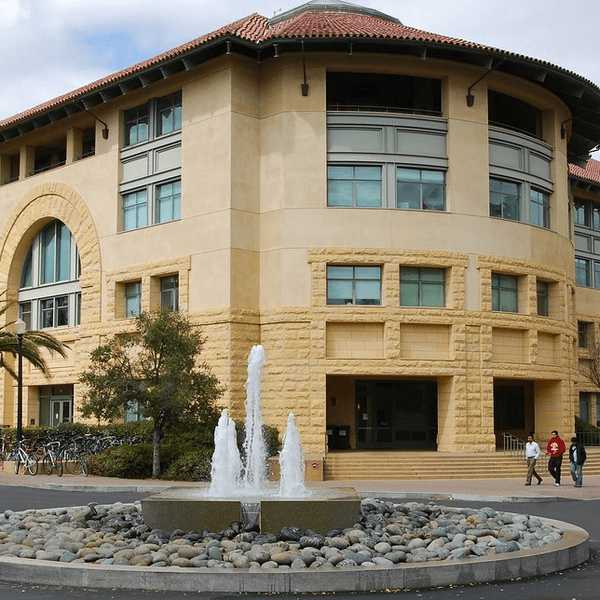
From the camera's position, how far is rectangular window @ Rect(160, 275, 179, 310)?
3700 cm

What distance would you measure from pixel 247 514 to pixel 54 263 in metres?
34.1

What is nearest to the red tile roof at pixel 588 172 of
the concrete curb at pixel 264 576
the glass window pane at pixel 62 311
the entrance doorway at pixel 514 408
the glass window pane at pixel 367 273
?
the entrance doorway at pixel 514 408

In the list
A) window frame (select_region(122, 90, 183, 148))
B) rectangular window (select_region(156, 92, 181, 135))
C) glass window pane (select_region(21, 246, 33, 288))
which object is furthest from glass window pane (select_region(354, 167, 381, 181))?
glass window pane (select_region(21, 246, 33, 288))

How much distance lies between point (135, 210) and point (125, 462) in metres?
13.2

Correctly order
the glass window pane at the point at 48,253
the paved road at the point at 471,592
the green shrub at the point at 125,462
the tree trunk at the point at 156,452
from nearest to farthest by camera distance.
Result: 1. the paved road at the point at 471,592
2. the tree trunk at the point at 156,452
3. the green shrub at the point at 125,462
4. the glass window pane at the point at 48,253

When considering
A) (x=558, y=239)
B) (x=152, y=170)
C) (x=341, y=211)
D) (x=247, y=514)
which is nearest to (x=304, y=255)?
(x=341, y=211)

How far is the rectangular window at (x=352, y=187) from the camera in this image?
35.0 metres

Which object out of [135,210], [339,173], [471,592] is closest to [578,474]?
[339,173]

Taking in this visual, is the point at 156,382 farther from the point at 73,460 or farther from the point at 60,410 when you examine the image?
the point at 60,410

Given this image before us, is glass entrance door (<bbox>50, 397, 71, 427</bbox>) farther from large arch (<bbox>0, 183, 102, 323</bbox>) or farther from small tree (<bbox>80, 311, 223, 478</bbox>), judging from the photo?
small tree (<bbox>80, 311, 223, 478</bbox>)

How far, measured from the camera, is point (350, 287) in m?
34.6

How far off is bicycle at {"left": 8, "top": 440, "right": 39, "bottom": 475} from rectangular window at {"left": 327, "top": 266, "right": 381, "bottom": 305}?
38.9ft

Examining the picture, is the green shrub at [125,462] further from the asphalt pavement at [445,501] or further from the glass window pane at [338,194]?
the glass window pane at [338,194]

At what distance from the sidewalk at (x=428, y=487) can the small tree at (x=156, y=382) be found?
2.26 metres
